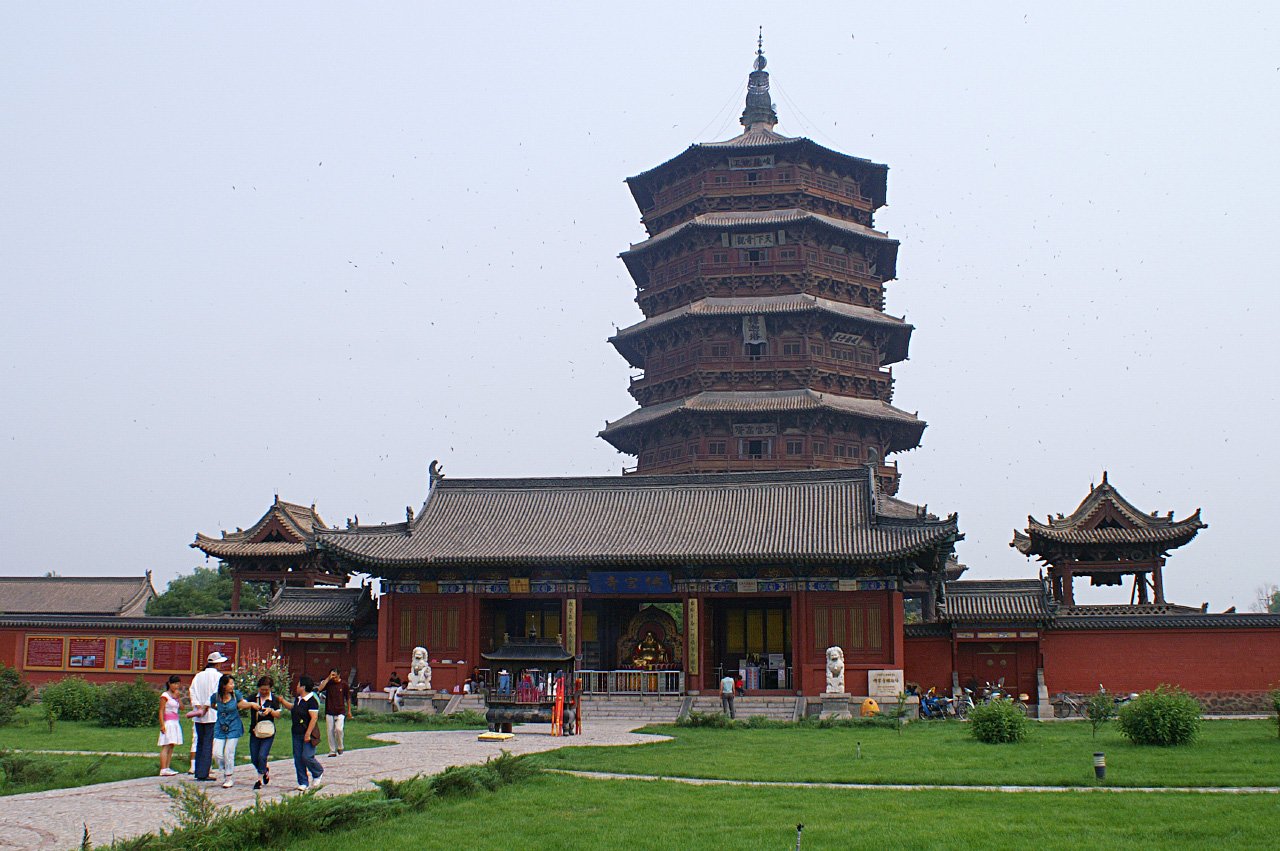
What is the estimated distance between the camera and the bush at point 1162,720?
59.1ft

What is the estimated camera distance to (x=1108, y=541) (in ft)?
107

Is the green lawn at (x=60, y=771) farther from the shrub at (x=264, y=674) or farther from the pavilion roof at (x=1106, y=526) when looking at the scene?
the pavilion roof at (x=1106, y=526)

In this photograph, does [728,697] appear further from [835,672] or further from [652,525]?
[652,525]

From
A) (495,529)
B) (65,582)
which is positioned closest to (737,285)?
(495,529)

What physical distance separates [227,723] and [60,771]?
288 centimetres

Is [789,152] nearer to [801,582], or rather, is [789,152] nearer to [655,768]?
[801,582]

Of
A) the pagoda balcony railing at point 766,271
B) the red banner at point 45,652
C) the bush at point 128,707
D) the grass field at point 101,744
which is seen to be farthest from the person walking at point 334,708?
the pagoda balcony railing at point 766,271

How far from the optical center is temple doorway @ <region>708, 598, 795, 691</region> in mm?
32688

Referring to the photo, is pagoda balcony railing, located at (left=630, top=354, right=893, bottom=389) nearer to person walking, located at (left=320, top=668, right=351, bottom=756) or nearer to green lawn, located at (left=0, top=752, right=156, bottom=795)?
person walking, located at (left=320, top=668, right=351, bottom=756)

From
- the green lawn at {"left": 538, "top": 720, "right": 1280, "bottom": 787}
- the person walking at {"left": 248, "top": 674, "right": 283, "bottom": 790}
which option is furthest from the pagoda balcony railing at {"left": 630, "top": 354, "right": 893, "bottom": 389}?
the person walking at {"left": 248, "top": 674, "right": 283, "bottom": 790}

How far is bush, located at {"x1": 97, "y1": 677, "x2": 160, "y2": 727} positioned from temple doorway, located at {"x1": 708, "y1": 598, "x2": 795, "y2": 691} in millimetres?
14878

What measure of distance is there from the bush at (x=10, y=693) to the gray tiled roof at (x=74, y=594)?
73.1 ft

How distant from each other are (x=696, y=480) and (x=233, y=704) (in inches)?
811

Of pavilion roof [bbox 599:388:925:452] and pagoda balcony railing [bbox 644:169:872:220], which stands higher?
pagoda balcony railing [bbox 644:169:872:220]
